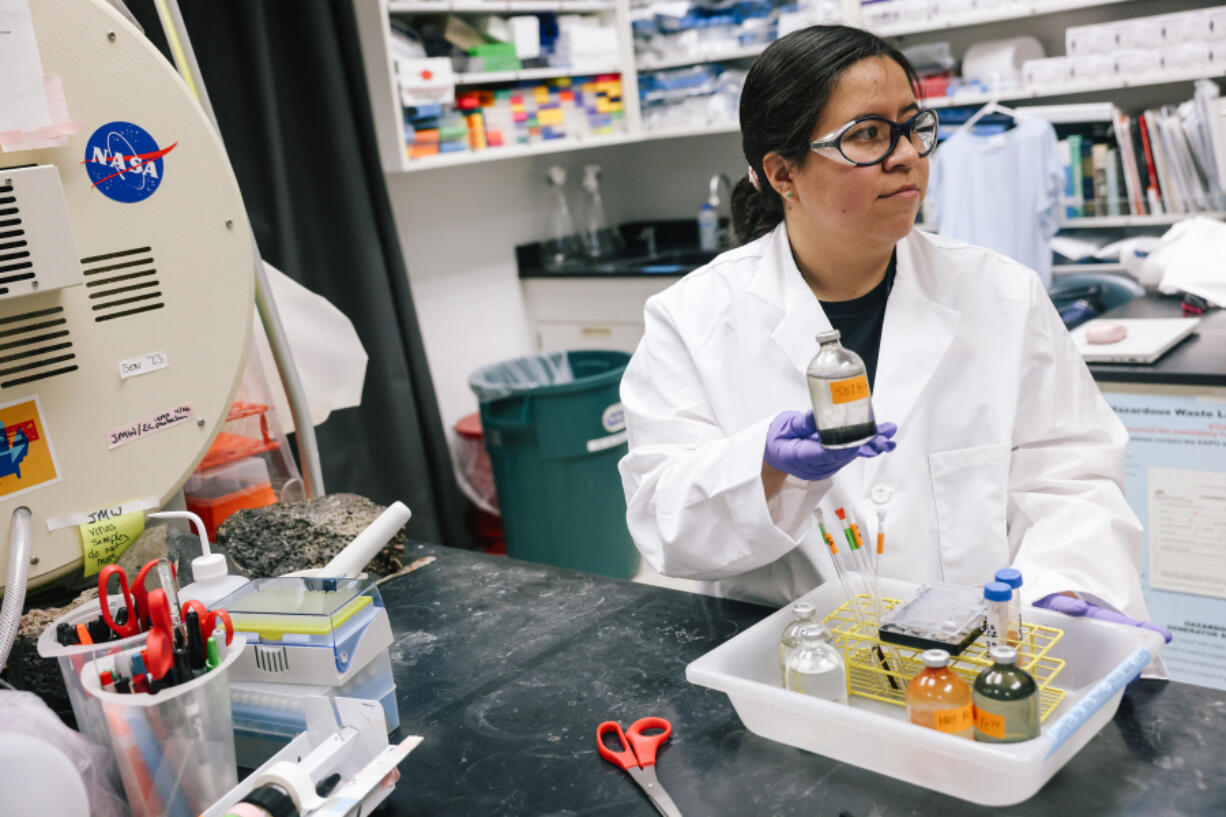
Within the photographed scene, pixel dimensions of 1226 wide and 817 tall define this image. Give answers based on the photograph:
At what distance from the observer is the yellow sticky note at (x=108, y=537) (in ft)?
3.72

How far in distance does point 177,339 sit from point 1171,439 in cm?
200

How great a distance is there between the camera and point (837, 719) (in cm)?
89

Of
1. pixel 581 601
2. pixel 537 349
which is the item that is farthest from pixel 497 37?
pixel 581 601

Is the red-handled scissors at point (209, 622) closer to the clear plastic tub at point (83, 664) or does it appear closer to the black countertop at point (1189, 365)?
the clear plastic tub at point (83, 664)

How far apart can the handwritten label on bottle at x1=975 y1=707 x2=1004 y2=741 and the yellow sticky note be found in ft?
3.06

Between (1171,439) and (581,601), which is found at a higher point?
(581,601)

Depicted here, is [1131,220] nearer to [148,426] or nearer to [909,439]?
[909,439]

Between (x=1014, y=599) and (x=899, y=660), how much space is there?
133 mm

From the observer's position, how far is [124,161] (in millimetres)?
1141

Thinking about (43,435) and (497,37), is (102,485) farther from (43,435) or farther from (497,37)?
(497,37)

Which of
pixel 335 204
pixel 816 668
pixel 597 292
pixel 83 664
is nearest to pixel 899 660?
pixel 816 668

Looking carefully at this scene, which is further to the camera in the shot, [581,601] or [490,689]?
[581,601]

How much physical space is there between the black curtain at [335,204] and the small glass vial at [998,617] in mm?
2400

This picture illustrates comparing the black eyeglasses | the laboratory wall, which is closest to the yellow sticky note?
the black eyeglasses
